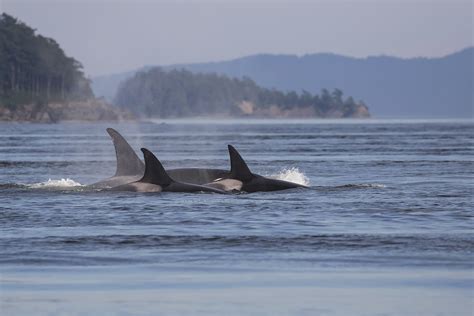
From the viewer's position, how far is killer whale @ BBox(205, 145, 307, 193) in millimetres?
32156

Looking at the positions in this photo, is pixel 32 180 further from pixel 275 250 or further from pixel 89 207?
pixel 275 250

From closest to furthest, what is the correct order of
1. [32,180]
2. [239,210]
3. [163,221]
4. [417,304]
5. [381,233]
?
[417,304], [381,233], [163,221], [239,210], [32,180]

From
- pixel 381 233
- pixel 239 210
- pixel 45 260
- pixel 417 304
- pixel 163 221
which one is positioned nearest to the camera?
pixel 417 304

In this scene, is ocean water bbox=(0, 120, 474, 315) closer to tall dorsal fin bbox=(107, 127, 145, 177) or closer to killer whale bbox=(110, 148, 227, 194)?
killer whale bbox=(110, 148, 227, 194)

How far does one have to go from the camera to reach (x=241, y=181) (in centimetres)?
3241

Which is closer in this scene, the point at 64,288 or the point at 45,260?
the point at 64,288

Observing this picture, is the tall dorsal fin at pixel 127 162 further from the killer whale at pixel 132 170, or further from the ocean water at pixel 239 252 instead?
the ocean water at pixel 239 252

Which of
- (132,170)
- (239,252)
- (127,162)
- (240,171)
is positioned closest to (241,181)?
(240,171)

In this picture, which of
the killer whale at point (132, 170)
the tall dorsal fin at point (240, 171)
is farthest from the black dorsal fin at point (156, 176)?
the killer whale at point (132, 170)

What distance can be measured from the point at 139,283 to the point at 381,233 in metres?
6.38

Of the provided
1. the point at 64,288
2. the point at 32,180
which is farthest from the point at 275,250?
the point at 32,180

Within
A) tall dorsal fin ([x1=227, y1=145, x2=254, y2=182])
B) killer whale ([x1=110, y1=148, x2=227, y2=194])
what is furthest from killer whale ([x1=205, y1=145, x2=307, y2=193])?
killer whale ([x1=110, y1=148, x2=227, y2=194])

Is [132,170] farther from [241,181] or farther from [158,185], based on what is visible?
[158,185]

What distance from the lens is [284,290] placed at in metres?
16.2
